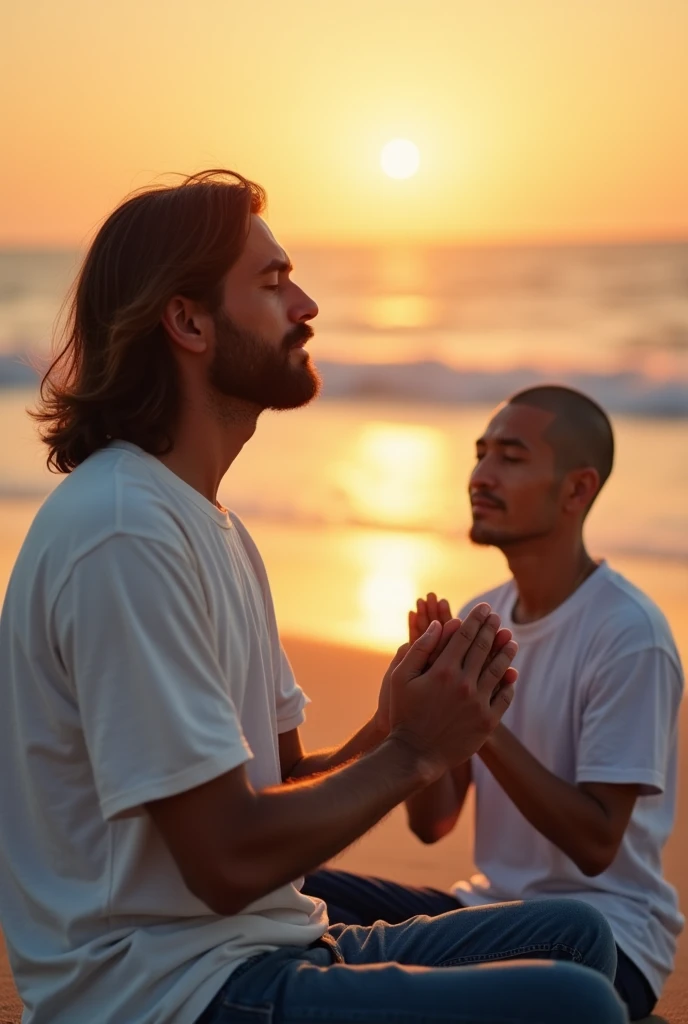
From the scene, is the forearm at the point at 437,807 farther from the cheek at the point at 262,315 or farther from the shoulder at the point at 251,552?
the cheek at the point at 262,315

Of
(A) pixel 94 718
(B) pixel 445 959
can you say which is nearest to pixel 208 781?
(A) pixel 94 718

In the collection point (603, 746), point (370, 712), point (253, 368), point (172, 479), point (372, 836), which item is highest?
point (253, 368)

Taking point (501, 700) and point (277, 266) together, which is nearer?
point (501, 700)

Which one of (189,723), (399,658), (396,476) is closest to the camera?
(189,723)

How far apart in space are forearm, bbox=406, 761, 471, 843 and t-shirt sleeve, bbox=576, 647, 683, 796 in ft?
1.79

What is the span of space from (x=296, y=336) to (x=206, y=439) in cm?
30

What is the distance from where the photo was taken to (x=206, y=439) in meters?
2.63

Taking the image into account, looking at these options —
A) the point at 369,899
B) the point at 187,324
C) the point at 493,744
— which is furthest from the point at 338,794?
the point at 369,899

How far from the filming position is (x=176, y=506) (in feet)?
7.84

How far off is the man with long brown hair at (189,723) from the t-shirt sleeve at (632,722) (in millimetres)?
833

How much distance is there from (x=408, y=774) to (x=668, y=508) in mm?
8587

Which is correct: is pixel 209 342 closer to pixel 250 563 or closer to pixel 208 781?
pixel 250 563

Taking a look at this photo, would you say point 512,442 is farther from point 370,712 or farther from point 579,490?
point 370,712

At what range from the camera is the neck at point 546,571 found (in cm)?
396
